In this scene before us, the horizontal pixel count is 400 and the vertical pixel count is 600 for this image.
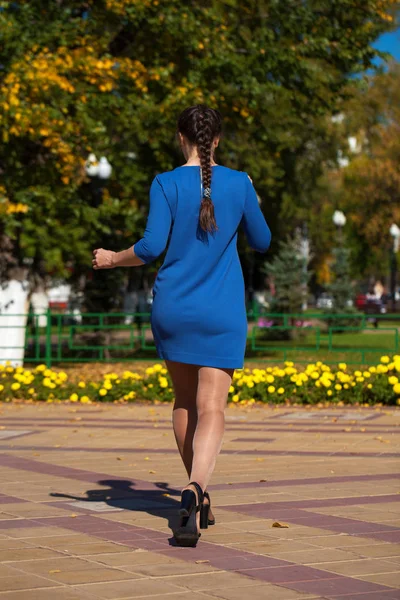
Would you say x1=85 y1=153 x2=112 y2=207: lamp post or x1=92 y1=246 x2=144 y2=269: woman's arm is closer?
x1=92 y1=246 x2=144 y2=269: woman's arm

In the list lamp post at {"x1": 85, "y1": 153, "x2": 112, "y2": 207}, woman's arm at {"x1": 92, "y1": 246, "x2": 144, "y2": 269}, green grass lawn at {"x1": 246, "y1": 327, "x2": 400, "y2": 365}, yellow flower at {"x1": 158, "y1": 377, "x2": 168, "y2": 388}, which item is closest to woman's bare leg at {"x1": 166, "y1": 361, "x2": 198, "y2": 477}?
woman's arm at {"x1": 92, "y1": 246, "x2": 144, "y2": 269}

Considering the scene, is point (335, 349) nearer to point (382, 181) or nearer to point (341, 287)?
point (341, 287)

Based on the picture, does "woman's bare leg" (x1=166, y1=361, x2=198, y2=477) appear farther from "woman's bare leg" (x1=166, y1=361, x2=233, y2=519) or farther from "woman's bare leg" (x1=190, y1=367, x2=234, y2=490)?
"woman's bare leg" (x1=190, y1=367, x2=234, y2=490)

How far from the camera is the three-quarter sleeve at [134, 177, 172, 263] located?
5.50m

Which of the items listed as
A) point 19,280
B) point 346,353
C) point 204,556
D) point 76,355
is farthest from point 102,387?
point 204,556

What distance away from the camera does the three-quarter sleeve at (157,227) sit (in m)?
5.50

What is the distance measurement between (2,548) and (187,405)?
109 cm

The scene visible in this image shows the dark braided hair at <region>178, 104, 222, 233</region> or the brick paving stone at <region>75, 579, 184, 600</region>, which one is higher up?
the dark braided hair at <region>178, 104, 222, 233</region>

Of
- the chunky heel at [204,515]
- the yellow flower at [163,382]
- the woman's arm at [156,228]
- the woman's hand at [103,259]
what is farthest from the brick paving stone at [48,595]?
the yellow flower at [163,382]

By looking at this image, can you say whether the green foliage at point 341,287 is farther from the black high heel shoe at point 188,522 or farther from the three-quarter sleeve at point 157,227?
the black high heel shoe at point 188,522

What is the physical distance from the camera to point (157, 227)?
5500mm

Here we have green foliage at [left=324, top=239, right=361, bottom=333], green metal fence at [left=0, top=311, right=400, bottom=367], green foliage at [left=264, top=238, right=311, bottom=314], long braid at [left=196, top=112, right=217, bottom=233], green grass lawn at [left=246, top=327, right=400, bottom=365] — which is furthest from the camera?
green foliage at [left=324, top=239, right=361, bottom=333]

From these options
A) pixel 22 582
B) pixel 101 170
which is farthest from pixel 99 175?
pixel 22 582

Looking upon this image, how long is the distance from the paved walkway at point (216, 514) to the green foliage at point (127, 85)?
868cm
